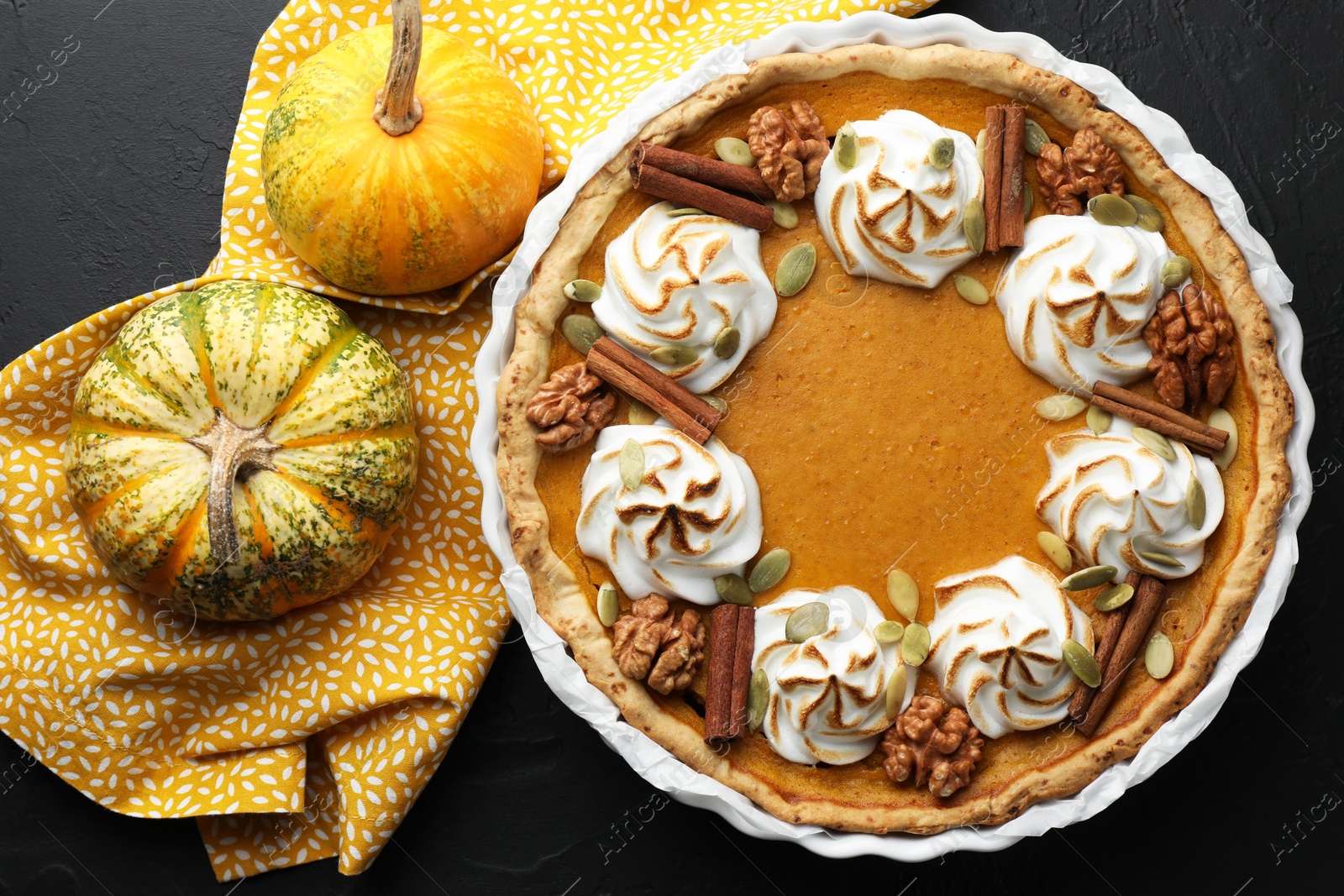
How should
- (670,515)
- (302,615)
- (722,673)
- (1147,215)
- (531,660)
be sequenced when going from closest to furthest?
(670,515), (722,673), (1147,215), (302,615), (531,660)

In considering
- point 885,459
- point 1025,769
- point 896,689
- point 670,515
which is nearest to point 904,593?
point 896,689

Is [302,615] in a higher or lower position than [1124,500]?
lower

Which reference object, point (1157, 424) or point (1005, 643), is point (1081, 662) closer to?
point (1005, 643)

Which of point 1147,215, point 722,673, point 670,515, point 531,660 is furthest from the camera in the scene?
point 531,660

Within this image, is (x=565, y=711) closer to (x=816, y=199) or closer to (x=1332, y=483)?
(x=816, y=199)

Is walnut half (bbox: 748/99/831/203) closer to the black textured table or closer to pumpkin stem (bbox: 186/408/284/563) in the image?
the black textured table

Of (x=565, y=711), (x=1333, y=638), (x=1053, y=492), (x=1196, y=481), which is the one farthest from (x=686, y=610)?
(x=1333, y=638)

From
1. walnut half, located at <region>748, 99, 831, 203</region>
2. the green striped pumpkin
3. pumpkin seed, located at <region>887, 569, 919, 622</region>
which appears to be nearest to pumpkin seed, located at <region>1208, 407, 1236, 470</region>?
pumpkin seed, located at <region>887, 569, 919, 622</region>
